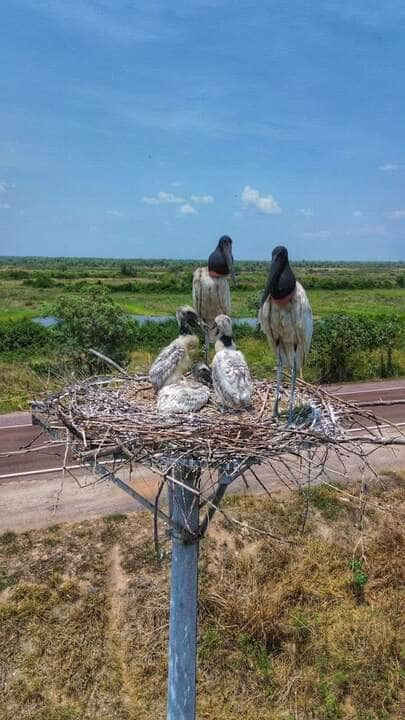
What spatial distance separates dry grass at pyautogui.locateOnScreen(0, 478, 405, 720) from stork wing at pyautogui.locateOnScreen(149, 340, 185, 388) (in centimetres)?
496

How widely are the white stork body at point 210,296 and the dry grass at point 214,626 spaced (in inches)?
206

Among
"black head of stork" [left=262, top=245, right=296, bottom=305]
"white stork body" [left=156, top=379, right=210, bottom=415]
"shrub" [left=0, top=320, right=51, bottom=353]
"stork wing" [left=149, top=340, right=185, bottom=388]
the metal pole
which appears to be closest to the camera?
the metal pole

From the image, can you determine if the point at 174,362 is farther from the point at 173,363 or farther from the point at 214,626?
the point at 214,626

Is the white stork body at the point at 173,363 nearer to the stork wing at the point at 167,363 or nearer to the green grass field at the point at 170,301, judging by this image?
the stork wing at the point at 167,363

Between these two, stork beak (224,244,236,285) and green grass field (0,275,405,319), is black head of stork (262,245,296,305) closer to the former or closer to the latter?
stork beak (224,244,236,285)

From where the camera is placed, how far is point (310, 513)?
11977 mm

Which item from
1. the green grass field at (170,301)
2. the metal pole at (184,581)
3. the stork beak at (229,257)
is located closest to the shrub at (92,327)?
the stork beak at (229,257)

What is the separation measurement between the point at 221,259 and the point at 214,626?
20.5ft

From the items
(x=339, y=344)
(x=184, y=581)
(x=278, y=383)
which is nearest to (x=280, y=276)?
(x=278, y=383)

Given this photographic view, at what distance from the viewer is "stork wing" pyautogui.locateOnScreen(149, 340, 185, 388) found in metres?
6.12

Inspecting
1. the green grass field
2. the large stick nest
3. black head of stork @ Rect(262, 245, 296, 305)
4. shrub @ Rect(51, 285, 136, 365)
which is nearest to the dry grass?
the large stick nest

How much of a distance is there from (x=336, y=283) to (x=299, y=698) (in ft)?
267

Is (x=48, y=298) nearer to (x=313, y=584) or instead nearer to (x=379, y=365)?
(x=379, y=365)

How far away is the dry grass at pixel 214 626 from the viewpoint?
311 inches
